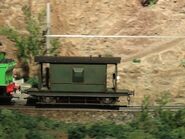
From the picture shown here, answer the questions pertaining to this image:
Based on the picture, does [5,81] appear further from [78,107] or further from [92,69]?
[92,69]

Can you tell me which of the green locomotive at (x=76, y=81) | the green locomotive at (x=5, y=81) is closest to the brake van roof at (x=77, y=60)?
the green locomotive at (x=76, y=81)

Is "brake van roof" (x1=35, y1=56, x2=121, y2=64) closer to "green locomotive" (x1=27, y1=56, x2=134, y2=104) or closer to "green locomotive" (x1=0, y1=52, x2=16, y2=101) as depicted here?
Answer: "green locomotive" (x1=27, y1=56, x2=134, y2=104)

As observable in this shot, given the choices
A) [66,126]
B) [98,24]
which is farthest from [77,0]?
[66,126]

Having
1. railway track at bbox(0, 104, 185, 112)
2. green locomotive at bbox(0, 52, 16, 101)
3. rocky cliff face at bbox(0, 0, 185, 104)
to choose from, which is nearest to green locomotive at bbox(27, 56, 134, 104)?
railway track at bbox(0, 104, 185, 112)

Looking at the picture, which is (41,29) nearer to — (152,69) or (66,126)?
(152,69)

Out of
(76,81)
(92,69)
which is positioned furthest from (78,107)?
(92,69)

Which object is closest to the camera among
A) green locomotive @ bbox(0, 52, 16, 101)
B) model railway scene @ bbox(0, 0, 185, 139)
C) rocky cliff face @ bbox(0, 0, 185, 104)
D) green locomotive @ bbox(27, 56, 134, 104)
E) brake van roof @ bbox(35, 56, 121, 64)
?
model railway scene @ bbox(0, 0, 185, 139)
